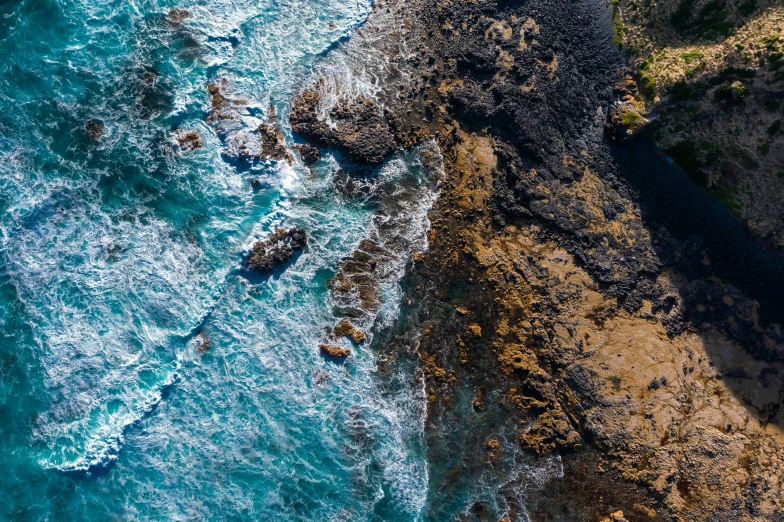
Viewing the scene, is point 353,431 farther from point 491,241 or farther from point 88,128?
point 88,128

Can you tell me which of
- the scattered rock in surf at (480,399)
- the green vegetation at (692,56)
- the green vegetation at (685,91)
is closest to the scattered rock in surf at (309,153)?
the scattered rock in surf at (480,399)

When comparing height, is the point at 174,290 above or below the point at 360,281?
below

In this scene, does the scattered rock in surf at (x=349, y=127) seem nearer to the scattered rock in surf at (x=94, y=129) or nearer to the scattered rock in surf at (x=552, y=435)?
the scattered rock in surf at (x=94, y=129)

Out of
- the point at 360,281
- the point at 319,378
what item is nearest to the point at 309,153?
the point at 360,281

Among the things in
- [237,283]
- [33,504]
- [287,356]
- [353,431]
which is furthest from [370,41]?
[33,504]

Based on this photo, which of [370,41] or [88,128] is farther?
→ [370,41]

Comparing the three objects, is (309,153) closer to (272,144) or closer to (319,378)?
(272,144)

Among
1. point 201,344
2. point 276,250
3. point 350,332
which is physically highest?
point 276,250
